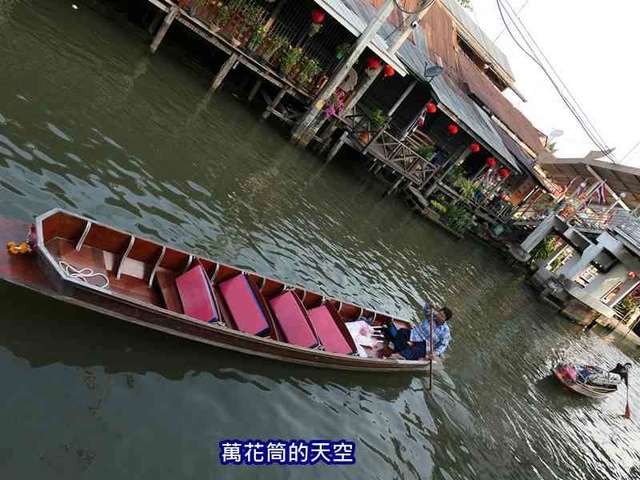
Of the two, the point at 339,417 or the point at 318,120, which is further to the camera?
the point at 318,120

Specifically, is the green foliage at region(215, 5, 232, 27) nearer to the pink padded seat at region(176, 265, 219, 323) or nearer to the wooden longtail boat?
the wooden longtail boat

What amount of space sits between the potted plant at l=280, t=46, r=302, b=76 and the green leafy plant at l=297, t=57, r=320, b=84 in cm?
38

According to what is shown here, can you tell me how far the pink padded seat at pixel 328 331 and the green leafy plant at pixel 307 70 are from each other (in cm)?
1110

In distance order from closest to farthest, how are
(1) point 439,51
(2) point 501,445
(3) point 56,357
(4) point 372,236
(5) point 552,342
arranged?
(3) point 56,357 < (2) point 501,445 < (4) point 372,236 < (5) point 552,342 < (1) point 439,51

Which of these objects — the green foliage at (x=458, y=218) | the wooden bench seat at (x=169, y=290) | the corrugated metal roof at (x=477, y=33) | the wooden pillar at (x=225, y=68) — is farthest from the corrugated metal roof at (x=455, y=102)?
the wooden bench seat at (x=169, y=290)

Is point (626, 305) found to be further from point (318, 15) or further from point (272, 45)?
point (272, 45)

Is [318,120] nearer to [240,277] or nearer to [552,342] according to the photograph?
[240,277]

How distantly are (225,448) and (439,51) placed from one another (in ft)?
84.8

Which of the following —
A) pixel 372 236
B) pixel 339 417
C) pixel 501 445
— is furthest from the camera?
pixel 372 236

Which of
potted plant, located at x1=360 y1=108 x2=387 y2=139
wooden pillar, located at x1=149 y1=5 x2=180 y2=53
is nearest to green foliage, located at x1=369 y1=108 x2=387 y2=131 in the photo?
potted plant, located at x1=360 y1=108 x2=387 y2=139

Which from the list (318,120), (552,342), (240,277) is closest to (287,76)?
(318,120)

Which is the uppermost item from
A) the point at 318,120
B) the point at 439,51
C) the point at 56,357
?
the point at 439,51

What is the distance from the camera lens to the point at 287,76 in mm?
17688

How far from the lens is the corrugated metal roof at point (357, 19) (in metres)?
15.9
